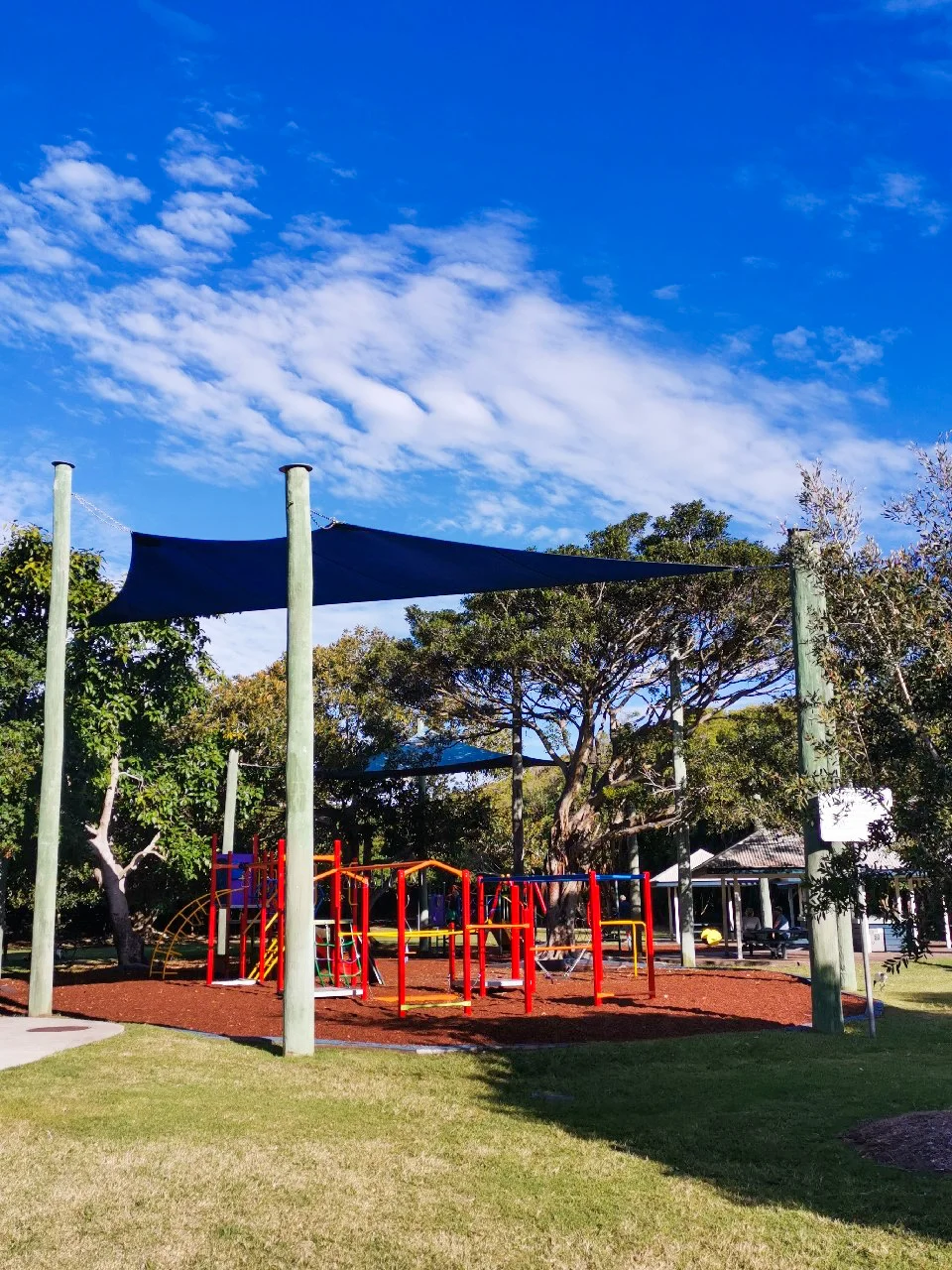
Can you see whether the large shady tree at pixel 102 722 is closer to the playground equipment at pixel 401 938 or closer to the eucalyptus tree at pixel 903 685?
the playground equipment at pixel 401 938

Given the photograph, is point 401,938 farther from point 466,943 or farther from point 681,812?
point 681,812

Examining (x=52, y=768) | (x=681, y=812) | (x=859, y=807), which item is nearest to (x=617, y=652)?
(x=681, y=812)

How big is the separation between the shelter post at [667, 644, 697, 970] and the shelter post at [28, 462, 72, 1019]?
33.0 ft

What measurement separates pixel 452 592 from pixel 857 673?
Result: 6181mm

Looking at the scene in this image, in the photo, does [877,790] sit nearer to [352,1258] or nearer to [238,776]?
[352,1258]

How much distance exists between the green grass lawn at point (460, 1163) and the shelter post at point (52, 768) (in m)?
3.15

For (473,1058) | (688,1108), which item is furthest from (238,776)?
(688,1108)

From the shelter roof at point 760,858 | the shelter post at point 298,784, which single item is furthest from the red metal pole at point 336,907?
the shelter roof at point 760,858

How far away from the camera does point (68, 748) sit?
1681cm

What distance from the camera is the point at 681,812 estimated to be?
60.4 ft

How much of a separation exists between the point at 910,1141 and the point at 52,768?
894 centimetres

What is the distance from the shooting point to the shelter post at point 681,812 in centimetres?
1827

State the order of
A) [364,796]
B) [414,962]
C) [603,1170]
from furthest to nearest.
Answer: [364,796] → [414,962] → [603,1170]

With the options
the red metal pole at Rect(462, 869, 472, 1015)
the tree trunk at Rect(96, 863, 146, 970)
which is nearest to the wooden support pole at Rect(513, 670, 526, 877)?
the tree trunk at Rect(96, 863, 146, 970)
